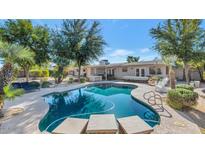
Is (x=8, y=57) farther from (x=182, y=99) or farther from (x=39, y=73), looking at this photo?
(x=39, y=73)

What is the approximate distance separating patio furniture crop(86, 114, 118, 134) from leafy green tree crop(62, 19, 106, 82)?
15543 mm

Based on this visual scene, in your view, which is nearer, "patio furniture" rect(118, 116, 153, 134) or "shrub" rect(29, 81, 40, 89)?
"patio furniture" rect(118, 116, 153, 134)

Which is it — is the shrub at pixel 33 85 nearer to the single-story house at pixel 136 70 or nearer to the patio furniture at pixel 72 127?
the patio furniture at pixel 72 127

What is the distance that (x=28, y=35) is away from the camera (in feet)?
46.6

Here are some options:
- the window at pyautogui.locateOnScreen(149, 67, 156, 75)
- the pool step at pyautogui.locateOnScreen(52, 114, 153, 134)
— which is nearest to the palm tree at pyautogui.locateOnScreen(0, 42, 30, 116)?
the pool step at pyautogui.locateOnScreen(52, 114, 153, 134)

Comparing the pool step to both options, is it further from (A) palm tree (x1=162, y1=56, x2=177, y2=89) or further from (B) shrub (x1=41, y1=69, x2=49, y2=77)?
(B) shrub (x1=41, y1=69, x2=49, y2=77)

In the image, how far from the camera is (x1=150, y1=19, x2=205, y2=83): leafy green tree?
947 cm

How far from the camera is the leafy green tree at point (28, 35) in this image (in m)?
13.6

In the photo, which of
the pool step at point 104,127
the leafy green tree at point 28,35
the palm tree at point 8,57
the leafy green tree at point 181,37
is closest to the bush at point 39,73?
the leafy green tree at point 28,35

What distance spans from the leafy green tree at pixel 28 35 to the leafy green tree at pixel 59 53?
2.38 m

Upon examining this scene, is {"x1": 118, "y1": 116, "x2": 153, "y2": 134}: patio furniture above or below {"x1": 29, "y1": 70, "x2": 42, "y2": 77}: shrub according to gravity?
below
